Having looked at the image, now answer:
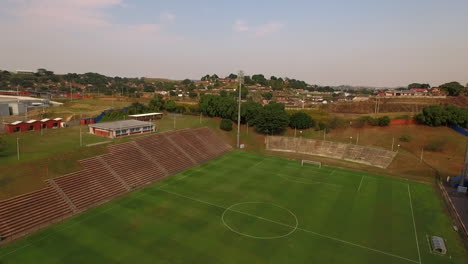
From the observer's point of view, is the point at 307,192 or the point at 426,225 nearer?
the point at 426,225

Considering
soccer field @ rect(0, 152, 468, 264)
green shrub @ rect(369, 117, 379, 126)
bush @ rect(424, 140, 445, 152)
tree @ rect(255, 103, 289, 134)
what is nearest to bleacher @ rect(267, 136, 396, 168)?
tree @ rect(255, 103, 289, 134)

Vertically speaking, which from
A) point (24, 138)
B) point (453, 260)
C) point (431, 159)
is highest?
point (24, 138)

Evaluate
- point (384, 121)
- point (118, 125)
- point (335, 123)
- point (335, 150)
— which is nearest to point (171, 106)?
point (118, 125)

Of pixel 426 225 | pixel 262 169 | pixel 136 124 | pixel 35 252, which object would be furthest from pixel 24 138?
pixel 426 225

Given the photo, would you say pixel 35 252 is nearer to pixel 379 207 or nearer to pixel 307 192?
pixel 307 192

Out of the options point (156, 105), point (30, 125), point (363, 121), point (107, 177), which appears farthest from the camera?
point (156, 105)

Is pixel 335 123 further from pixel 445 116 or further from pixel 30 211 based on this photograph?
pixel 30 211

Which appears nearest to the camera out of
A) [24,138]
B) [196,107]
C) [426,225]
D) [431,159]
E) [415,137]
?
[426,225]

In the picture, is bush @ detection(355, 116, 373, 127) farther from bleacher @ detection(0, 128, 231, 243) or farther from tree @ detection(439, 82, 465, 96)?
tree @ detection(439, 82, 465, 96)
